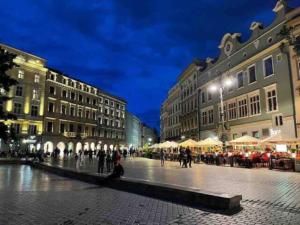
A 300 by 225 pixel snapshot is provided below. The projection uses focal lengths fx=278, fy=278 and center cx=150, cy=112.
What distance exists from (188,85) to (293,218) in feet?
164

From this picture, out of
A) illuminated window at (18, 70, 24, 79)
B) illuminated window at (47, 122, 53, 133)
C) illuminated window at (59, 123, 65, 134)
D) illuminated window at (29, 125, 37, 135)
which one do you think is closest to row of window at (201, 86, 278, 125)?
illuminated window at (29, 125, 37, 135)

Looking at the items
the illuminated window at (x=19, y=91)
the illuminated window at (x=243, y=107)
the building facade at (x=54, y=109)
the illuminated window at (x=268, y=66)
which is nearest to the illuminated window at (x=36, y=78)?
the building facade at (x=54, y=109)

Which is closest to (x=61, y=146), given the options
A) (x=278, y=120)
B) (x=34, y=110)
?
(x=34, y=110)

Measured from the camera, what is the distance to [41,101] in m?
61.1

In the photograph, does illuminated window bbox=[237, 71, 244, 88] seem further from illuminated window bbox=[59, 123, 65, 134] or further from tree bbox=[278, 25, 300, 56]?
illuminated window bbox=[59, 123, 65, 134]

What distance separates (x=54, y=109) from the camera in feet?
214

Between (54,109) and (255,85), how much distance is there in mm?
47856

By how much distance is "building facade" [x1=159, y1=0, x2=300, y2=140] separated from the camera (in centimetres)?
2734

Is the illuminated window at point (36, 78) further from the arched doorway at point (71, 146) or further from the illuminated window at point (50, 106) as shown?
the arched doorway at point (71, 146)

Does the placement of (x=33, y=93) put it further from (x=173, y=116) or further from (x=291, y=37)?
(x=291, y=37)

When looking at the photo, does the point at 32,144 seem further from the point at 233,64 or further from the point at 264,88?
the point at 264,88

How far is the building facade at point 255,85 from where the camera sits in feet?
89.7

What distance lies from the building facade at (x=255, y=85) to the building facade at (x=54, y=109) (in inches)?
1271

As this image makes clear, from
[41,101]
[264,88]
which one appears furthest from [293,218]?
[41,101]
